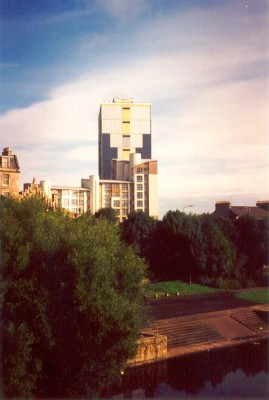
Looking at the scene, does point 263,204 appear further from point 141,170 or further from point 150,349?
point 150,349

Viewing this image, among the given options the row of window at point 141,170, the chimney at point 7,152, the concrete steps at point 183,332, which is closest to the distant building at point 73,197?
the row of window at point 141,170

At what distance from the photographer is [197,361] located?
28000 mm

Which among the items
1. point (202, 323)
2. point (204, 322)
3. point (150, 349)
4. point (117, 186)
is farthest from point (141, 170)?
point (150, 349)

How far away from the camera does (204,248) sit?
52312 mm

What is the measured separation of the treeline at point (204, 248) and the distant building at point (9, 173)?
13563 millimetres

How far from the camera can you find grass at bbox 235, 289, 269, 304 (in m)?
45.3

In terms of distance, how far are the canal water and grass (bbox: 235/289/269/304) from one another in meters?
15.3

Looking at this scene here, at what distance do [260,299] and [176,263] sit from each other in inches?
425

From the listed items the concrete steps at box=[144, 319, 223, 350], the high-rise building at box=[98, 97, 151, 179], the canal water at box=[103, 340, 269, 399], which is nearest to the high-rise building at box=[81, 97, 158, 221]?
the high-rise building at box=[98, 97, 151, 179]

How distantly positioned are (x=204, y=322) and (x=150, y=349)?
7.80 metres

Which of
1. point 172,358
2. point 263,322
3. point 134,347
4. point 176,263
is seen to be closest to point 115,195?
point 176,263

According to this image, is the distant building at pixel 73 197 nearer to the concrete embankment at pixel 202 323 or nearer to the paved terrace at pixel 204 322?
the paved terrace at pixel 204 322

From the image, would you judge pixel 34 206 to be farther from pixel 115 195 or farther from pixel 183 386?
pixel 115 195

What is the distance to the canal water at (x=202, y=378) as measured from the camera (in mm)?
23094
